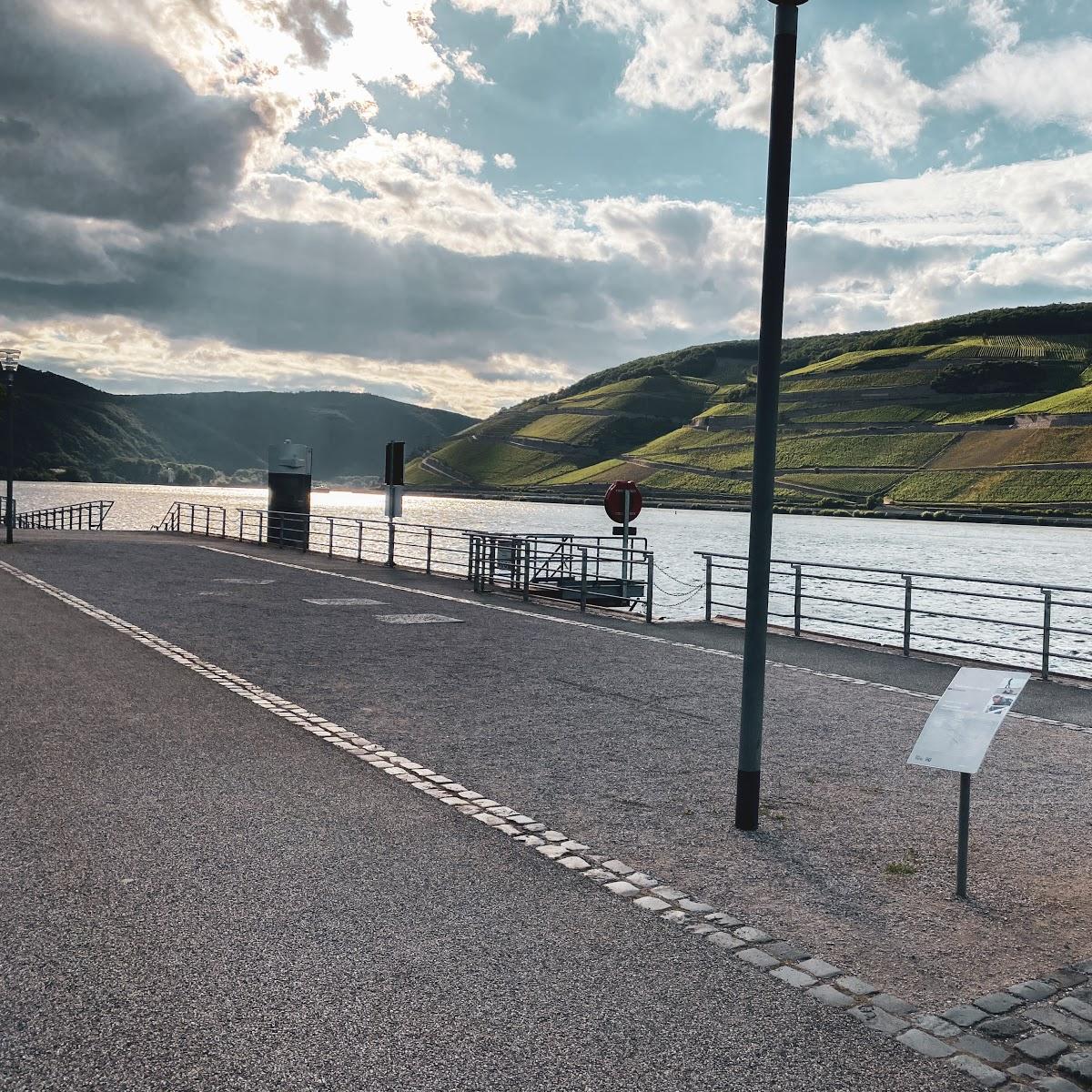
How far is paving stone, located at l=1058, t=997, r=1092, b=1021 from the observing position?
3992 millimetres

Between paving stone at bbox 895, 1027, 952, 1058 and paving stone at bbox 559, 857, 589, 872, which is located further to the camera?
paving stone at bbox 559, 857, 589, 872

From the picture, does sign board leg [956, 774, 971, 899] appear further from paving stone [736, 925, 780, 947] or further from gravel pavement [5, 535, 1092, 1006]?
paving stone [736, 925, 780, 947]

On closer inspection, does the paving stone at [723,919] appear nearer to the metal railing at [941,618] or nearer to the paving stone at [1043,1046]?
the paving stone at [1043,1046]

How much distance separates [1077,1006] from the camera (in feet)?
13.4

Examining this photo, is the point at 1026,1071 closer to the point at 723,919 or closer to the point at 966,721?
the point at 723,919

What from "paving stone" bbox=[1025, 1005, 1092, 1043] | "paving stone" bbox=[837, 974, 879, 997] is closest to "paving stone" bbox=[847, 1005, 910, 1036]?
"paving stone" bbox=[837, 974, 879, 997]

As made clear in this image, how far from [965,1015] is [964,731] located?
A: 1608mm

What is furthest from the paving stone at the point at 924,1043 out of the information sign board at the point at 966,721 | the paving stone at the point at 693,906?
the information sign board at the point at 966,721

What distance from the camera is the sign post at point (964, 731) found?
5.16m

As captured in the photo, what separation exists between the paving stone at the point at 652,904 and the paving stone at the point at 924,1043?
137cm

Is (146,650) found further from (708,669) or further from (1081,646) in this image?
(1081,646)

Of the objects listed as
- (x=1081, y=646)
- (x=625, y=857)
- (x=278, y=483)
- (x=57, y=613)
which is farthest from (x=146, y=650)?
(x=1081, y=646)

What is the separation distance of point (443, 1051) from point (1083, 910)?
3.23 meters

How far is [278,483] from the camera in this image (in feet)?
127
